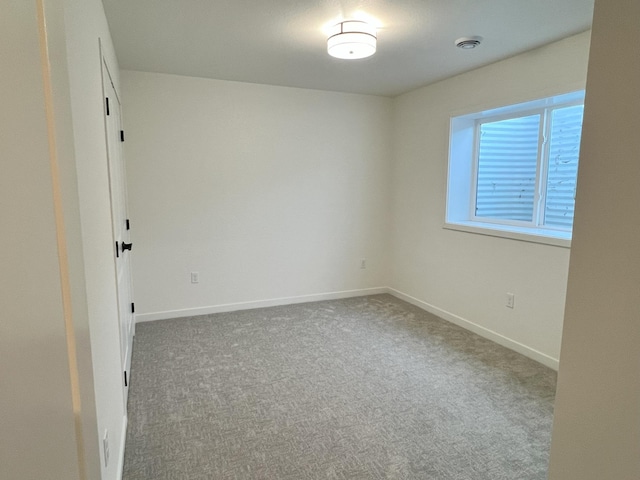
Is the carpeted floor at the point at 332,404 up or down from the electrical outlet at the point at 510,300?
down

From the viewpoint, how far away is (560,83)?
2.85 m

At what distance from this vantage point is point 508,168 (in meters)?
3.65

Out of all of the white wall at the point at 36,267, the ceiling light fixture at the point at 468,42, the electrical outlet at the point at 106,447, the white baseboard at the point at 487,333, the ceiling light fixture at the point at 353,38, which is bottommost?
the white baseboard at the point at 487,333

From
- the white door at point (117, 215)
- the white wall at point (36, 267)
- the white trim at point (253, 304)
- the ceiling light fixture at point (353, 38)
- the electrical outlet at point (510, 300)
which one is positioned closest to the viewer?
the white wall at point (36, 267)

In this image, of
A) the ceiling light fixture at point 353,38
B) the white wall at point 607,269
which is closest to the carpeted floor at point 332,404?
the white wall at point 607,269

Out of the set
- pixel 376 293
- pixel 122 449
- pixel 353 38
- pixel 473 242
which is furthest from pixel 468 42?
pixel 122 449

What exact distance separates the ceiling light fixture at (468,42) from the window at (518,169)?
73 centimetres

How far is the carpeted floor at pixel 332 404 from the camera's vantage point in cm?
196

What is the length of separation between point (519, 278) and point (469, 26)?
199cm

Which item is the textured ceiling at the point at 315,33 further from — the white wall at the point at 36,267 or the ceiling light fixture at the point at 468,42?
the white wall at the point at 36,267

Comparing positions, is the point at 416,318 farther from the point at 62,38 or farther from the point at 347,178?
the point at 62,38

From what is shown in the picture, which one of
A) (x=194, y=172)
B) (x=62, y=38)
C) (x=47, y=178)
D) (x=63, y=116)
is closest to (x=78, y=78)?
(x=62, y=38)

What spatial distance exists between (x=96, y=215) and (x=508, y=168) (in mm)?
3411

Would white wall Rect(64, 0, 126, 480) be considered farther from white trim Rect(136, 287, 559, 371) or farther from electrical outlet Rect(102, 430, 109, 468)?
white trim Rect(136, 287, 559, 371)
